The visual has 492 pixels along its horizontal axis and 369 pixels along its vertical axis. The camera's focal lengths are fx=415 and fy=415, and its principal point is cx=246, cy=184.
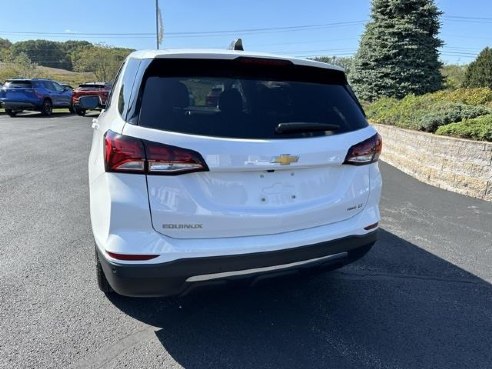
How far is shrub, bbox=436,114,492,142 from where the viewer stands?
6703 millimetres

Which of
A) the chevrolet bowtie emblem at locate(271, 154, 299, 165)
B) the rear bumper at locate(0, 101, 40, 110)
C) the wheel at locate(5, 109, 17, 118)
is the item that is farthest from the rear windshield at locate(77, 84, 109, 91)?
the chevrolet bowtie emblem at locate(271, 154, 299, 165)

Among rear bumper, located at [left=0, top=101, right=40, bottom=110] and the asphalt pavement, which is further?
rear bumper, located at [left=0, top=101, right=40, bottom=110]

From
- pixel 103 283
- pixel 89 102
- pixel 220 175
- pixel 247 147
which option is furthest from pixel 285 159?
pixel 89 102

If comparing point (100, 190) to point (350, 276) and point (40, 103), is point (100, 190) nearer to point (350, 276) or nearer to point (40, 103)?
point (350, 276)

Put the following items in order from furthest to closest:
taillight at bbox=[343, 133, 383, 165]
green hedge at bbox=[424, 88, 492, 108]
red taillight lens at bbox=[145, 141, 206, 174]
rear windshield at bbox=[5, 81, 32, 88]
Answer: rear windshield at bbox=[5, 81, 32, 88] → green hedge at bbox=[424, 88, 492, 108] → taillight at bbox=[343, 133, 383, 165] → red taillight lens at bbox=[145, 141, 206, 174]

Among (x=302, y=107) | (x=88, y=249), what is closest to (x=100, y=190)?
(x=302, y=107)

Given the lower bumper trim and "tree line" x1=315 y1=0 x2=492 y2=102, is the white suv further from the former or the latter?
"tree line" x1=315 y1=0 x2=492 y2=102

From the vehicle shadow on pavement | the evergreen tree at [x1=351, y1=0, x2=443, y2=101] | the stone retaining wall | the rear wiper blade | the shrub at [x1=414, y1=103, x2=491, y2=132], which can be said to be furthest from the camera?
the evergreen tree at [x1=351, y1=0, x2=443, y2=101]

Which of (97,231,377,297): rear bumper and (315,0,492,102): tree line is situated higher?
(315,0,492,102): tree line

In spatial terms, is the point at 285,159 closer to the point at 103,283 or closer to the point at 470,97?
the point at 103,283

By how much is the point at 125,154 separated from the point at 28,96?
21.1 metres

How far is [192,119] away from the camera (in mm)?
2309

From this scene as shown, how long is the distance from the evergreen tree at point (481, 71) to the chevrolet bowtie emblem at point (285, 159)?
18127 millimetres

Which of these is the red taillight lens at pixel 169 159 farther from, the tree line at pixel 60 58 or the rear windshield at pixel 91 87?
the tree line at pixel 60 58
